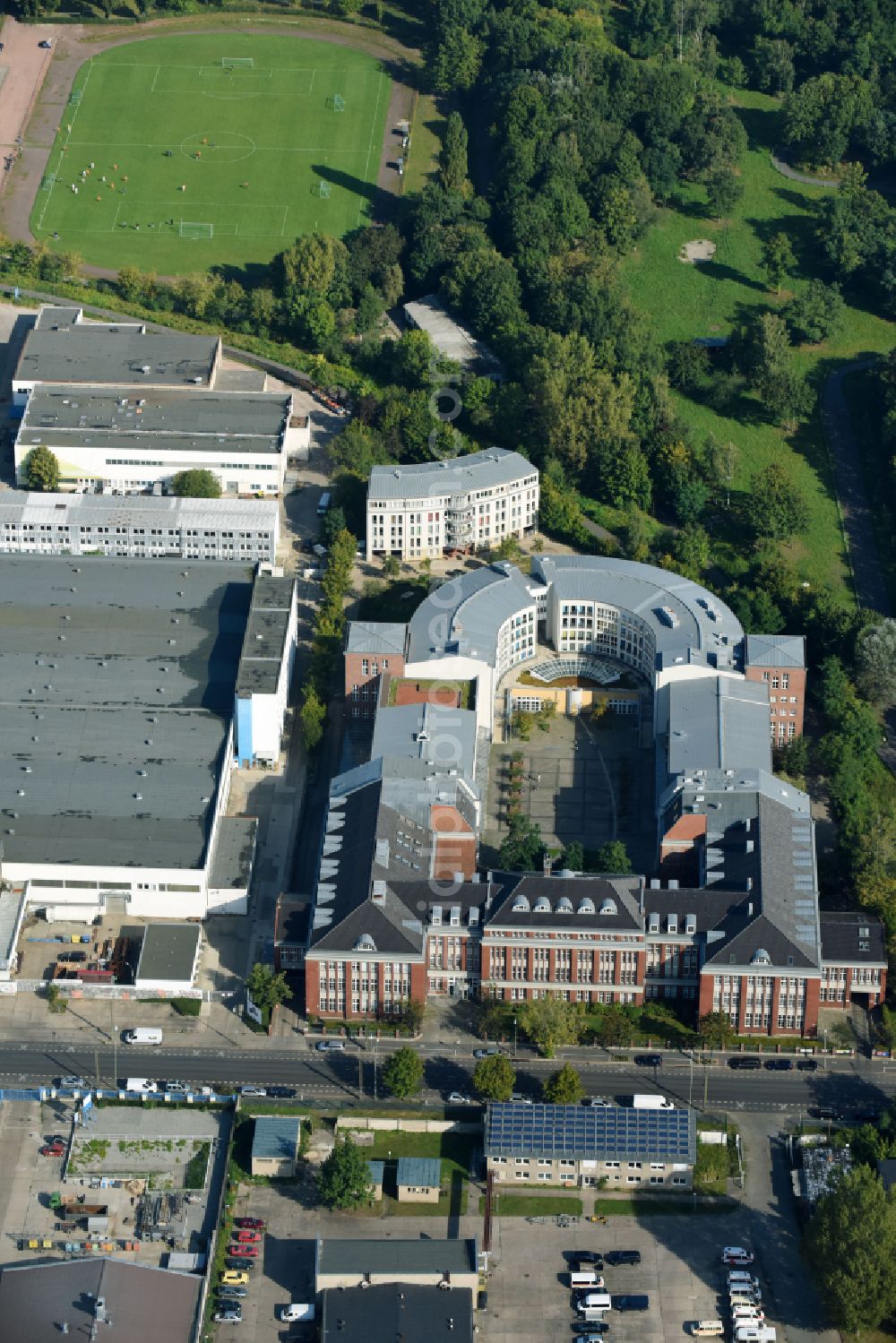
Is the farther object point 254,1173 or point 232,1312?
point 254,1173

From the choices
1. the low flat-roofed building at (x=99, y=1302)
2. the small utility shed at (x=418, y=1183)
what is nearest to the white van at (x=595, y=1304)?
the small utility shed at (x=418, y=1183)

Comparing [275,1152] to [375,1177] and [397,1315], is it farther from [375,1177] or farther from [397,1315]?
[397,1315]

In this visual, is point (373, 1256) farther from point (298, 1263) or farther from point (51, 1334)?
point (51, 1334)

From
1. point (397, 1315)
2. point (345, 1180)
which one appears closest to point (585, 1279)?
point (397, 1315)

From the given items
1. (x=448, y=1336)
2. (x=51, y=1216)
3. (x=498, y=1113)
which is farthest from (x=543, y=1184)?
(x=51, y=1216)

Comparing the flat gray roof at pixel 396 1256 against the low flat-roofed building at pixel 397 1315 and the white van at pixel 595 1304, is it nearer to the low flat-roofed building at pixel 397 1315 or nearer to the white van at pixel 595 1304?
the low flat-roofed building at pixel 397 1315

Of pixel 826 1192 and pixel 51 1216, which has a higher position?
pixel 826 1192
